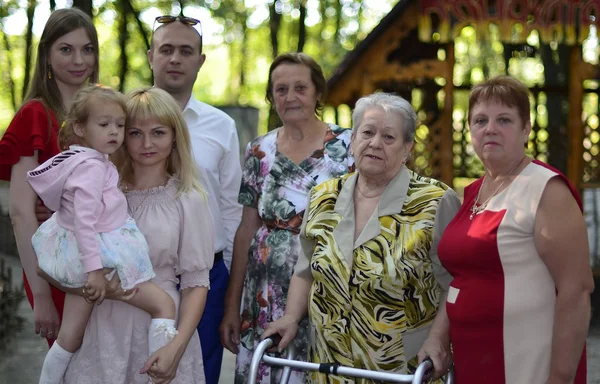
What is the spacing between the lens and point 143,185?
363 cm

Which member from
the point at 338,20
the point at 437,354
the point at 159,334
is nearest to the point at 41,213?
the point at 159,334

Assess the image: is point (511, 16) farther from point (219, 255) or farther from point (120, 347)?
point (120, 347)

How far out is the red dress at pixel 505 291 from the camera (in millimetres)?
3078

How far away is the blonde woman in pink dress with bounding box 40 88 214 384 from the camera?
3.50 meters

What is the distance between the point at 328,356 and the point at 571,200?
1309mm

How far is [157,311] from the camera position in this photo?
3490 millimetres

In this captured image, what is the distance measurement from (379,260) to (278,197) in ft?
3.30

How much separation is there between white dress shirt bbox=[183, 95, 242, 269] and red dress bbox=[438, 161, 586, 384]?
169cm

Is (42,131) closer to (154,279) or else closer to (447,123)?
(154,279)

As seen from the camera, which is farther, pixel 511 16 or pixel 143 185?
pixel 511 16

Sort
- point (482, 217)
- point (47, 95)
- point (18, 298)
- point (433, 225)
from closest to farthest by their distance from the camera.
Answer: point (482, 217), point (433, 225), point (47, 95), point (18, 298)

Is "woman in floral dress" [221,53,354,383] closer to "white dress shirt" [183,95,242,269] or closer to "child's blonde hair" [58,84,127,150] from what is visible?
Answer: "white dress shirt" [183,95,242,269]

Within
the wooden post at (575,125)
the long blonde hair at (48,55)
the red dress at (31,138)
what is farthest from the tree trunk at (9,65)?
the red dress at (31,138)

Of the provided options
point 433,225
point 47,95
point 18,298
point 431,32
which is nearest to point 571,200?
point 433,225
